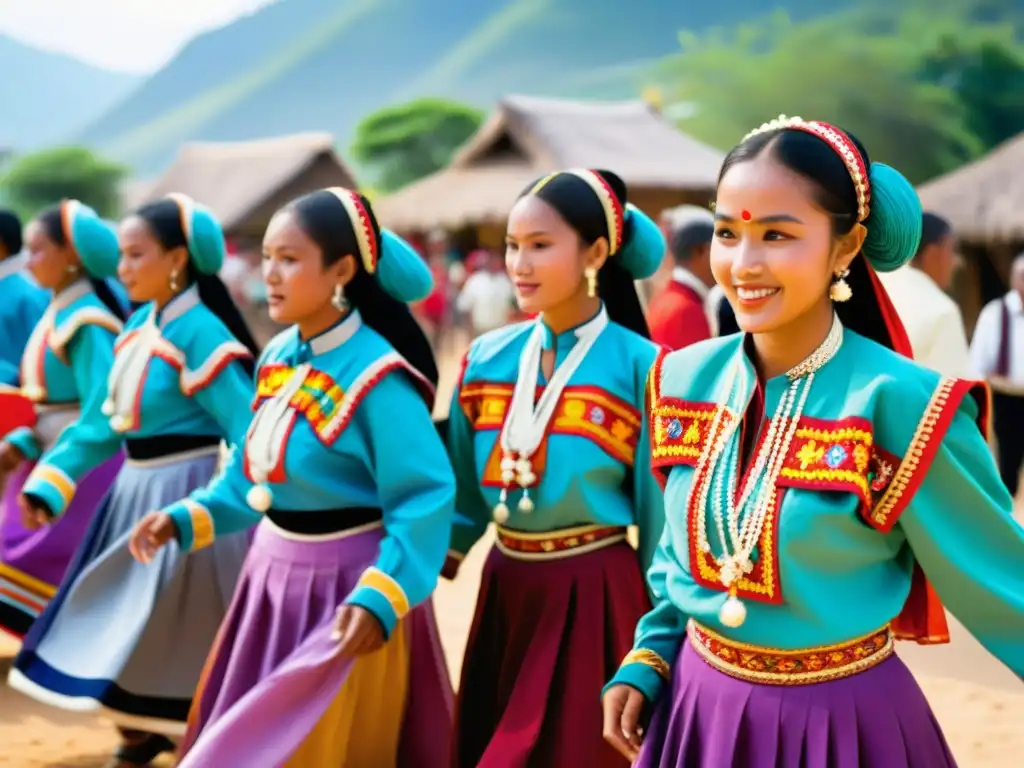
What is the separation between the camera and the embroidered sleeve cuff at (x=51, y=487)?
445 centimetres

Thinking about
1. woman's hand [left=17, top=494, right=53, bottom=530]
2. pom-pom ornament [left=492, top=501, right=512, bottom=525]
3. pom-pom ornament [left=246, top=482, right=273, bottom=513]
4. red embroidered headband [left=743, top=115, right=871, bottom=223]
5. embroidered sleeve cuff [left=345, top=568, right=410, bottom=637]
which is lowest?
woman's hand [left=17, top=494, right=53, bottom=530]

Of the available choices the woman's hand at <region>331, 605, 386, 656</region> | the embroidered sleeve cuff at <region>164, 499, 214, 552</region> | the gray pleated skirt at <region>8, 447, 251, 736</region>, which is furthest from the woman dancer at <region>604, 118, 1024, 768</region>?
the gray pleated skirt at <region>8, 447, 251, 736</region>

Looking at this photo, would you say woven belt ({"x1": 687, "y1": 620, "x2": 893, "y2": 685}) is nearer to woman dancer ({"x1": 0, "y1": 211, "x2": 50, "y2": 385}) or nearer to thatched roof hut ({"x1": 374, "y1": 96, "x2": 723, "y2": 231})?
woman dancer ({"x1": 0, "y1": 211, "x2": 50, "y2": 385})

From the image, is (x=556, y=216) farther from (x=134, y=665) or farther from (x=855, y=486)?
(x=134, y=665)

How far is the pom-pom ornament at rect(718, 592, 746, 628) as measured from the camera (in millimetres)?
2125

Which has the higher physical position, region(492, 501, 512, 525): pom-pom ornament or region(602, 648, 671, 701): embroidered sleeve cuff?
region(492, 501, 512, 525): pom-pom ornament

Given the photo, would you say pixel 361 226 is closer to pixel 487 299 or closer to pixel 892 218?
pixel 892 218

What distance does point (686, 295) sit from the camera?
597 centimetres

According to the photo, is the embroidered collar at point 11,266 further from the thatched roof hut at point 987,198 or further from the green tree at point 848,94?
the green tree at point 848,94

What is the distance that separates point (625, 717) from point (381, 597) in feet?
3.25

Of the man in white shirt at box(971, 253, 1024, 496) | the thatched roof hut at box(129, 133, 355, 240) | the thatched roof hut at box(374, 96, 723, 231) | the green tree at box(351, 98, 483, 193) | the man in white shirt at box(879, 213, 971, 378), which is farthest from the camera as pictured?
the green tree at box(351, 98, 483, 193)

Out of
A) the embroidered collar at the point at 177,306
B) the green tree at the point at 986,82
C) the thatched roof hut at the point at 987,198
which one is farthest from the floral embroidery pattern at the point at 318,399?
the green tree at the point at 986,82

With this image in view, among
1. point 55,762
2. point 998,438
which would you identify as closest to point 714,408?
point 55,762

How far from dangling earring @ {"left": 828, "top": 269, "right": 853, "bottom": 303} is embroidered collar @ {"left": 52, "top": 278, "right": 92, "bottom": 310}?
382 cm
